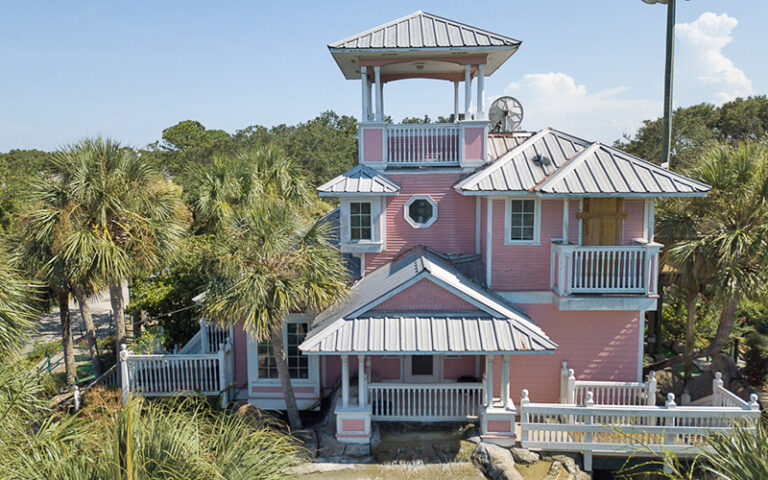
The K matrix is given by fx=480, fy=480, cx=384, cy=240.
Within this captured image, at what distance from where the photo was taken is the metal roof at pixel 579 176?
10656 millimetres

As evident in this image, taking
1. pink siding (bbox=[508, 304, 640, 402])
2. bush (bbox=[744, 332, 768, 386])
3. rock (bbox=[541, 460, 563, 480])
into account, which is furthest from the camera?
bush (bbox=[744, 332, 768, 386])

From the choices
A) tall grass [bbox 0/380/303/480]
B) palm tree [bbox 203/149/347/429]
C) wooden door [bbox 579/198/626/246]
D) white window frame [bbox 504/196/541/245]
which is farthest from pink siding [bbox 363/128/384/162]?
tall grass [bbox 0/380/303/480]

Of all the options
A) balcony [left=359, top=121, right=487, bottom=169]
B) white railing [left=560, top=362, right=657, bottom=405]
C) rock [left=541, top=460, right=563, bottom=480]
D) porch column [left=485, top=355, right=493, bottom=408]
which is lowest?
rock [left=541, top=460, right=563, bottom=480]

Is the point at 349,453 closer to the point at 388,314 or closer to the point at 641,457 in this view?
the point at 388,314

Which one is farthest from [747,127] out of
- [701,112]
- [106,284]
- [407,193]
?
[106,284]

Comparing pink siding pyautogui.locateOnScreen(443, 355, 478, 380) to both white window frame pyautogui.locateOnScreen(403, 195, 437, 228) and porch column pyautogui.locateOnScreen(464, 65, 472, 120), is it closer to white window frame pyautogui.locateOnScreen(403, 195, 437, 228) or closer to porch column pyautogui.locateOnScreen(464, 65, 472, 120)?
white window frame pyautogui.locateOnScreen(403, 195, 437, 228)

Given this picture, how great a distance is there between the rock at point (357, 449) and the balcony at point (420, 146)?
6.88 metres

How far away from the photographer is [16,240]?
469 inches

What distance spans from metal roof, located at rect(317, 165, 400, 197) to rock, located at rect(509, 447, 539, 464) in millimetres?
6555

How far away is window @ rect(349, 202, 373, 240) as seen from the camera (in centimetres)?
1262

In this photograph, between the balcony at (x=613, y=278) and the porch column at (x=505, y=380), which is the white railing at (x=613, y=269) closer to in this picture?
the balcony at (x=613, y=278)

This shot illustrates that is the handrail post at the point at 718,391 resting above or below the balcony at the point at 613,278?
below

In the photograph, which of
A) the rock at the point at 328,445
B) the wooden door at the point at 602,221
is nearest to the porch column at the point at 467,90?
the wooden door at the point at 602,221

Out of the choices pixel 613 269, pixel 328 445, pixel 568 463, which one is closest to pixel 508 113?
pixel 613 269
